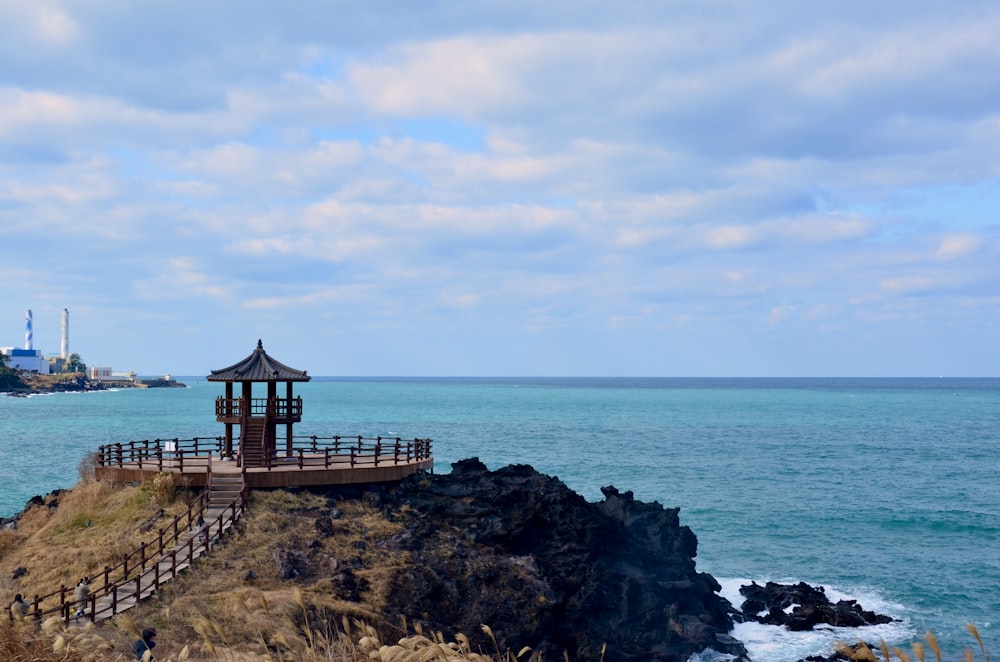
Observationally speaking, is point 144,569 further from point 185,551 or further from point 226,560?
point 226,560

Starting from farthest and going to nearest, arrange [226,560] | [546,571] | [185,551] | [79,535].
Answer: [546,571]
[79,535]
[185,551]
[226,560]

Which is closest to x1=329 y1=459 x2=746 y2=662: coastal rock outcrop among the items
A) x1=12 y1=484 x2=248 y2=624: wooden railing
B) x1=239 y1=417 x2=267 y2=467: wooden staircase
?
x1=239 y1=417 x2=267 y2=467: wooden staircase

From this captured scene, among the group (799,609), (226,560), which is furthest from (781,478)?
(226,560)

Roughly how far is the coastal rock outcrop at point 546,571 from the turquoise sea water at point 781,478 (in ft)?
12.2

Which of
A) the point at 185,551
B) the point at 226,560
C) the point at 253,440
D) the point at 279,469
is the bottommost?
the point at 226,560

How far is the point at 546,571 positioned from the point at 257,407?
13.9m

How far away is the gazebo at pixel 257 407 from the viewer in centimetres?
3466

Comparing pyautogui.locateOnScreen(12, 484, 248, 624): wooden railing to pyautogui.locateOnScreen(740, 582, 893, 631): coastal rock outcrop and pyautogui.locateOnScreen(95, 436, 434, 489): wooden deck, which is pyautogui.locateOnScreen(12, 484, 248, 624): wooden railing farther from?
pyautogui.locateOnScreen(740, 582, 893, 631): coastal rock outcrop

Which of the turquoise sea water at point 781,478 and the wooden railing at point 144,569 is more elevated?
the wooden railing at point 144,569

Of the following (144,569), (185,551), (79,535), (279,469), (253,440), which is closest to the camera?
(144,569)

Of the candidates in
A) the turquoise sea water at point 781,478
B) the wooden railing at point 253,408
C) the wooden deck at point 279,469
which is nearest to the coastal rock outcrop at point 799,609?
the turquoise sea water at point 781,478

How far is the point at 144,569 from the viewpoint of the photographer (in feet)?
83.5

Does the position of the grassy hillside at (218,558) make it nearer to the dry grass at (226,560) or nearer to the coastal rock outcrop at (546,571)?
the dry grass at (226,560)

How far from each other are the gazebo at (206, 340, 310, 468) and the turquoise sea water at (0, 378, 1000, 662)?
65.8ft
